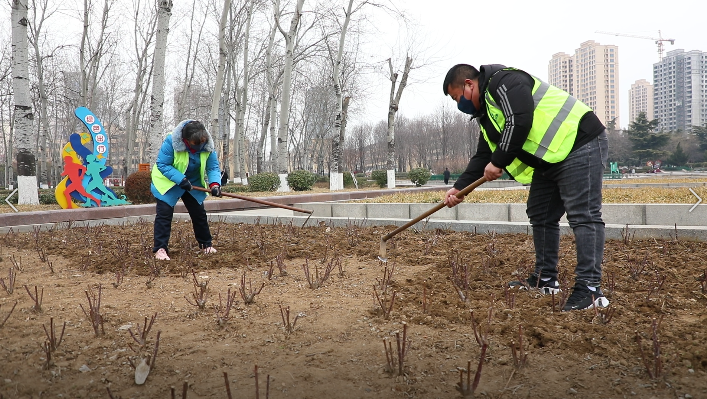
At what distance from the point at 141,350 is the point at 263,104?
40.8 meters

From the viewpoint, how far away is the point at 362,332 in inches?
103

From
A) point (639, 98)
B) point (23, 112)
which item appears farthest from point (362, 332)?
point (639, 98)

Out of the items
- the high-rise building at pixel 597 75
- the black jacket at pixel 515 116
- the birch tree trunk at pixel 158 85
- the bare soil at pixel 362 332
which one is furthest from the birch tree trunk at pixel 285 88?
the high-rise building at pixel 597 75

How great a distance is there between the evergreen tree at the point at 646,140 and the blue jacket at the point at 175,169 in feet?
193

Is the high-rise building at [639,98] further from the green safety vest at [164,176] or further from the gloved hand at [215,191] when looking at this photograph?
the green safety vest at [164,176]

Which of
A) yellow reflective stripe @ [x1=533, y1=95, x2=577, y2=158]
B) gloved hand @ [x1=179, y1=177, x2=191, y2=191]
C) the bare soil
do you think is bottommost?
the bare soil

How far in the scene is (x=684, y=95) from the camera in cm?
6166

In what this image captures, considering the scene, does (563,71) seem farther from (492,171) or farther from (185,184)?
(492,171)

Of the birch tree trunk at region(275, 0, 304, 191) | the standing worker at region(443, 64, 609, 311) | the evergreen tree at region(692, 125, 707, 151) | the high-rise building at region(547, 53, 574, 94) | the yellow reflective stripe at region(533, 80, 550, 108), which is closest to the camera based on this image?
the standing worker at region(443, 64, 609, 311)

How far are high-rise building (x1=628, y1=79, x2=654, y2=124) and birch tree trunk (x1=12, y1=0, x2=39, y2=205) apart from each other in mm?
83984

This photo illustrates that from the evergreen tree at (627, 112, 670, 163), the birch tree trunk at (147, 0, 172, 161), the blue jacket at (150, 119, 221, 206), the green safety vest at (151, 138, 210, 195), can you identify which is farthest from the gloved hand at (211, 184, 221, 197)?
the evergreen tree at (627, 112, 670, 163)

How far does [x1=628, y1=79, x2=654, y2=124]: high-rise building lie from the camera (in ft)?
256

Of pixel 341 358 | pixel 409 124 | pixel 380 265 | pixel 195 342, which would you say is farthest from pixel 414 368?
pixel 409 124

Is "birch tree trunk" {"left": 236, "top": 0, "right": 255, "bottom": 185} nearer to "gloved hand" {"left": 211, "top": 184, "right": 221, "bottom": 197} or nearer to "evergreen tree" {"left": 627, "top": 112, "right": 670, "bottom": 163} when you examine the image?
"gloved hand" {"left": 211, "top": 184, "right": 221, "bottom": 197}
